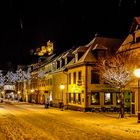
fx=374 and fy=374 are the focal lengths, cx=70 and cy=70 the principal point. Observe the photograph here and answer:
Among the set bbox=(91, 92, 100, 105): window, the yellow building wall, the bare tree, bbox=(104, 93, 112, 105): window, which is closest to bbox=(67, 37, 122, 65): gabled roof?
bbox=(91, 92, 100, 105): window

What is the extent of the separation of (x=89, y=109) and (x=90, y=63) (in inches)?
223

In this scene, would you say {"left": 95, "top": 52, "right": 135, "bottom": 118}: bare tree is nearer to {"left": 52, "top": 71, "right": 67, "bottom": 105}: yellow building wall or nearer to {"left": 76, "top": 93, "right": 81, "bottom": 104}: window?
{"left": 76, "top": 93, "right": 81, "bottom": 104}: window

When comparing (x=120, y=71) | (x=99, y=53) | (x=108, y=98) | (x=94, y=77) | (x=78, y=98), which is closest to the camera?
(x=120, y=71)

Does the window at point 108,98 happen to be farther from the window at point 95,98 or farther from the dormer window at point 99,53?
the dormer window at point 99,53

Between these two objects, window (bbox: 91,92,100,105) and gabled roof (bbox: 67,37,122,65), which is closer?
window (bbox: 91,92,100,105)

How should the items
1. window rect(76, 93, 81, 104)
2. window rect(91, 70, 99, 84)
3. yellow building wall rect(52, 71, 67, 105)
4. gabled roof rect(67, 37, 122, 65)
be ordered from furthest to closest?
yellow building wall rect(52, 71, 67, 105) < window rect(76, 93, 81, 104) < gabled roof rect(67, 37, 122, 65) < window rect(91, 70, 99, 84)

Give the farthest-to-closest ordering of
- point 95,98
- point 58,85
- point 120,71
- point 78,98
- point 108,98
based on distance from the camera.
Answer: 1. point 58,85
2. point 78,98
3. point 108,98
4. point 95,98
5. point 120,71

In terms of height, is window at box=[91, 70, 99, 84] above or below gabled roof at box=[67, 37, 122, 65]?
below

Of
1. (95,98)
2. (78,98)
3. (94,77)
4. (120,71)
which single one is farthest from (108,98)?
(120,71)

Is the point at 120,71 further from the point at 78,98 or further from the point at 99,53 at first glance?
the point at 78,98

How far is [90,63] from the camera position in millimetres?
46188

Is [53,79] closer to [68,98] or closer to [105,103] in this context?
[68,98]

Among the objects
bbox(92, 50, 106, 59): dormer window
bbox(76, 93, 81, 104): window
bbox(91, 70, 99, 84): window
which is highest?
bbox(92, 50, 106, 59): dormer window

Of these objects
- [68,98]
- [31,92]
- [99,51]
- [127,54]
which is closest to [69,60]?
[68,98]
